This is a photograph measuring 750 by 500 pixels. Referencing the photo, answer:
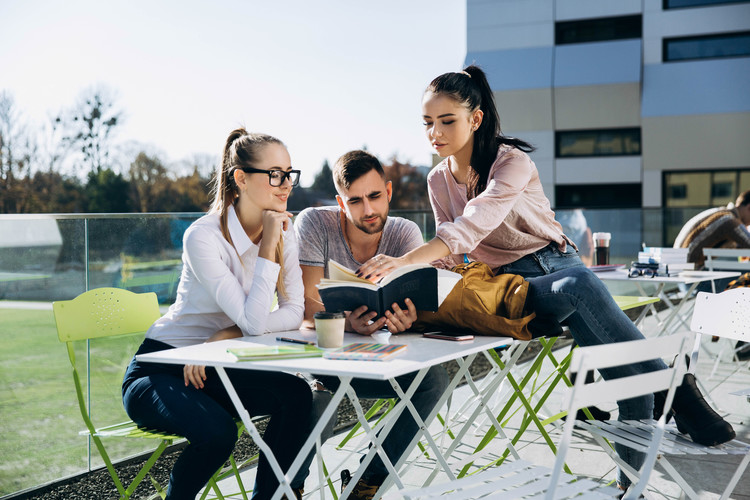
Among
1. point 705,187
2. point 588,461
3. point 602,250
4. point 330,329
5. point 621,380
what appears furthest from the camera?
point 705,187

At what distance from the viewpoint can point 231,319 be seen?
258cm

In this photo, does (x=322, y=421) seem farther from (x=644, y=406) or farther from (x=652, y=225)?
(x=652, y=225)

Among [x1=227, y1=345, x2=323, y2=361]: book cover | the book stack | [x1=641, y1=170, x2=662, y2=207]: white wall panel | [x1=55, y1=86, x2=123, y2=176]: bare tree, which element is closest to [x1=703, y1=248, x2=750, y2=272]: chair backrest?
the book stack

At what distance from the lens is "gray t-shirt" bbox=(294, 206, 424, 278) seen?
2979 millimetres

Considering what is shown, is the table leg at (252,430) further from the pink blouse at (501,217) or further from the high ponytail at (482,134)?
the high ponytail at (482,134)

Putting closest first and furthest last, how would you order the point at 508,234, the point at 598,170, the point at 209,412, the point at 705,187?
the point at 209,412 → the point at 508,234 → the point at 705,187 → the point at 598,170

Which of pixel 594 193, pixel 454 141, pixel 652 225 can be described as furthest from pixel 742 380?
pixel 594 193

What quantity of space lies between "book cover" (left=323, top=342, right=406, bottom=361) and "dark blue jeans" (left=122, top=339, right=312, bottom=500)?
0.43 metres

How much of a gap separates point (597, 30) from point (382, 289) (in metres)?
22.2

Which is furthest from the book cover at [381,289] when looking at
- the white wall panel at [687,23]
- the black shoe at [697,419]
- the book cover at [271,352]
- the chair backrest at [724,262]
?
the white wall panel at [687,23]

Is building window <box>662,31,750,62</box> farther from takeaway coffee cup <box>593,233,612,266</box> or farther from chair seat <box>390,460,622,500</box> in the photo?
chair seat <box>390,460,622,500</box>

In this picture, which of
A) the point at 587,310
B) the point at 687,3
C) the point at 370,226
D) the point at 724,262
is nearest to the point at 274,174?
the point at 370,226

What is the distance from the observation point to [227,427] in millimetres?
2217

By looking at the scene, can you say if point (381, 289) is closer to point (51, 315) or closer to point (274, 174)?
point (274, 174)
